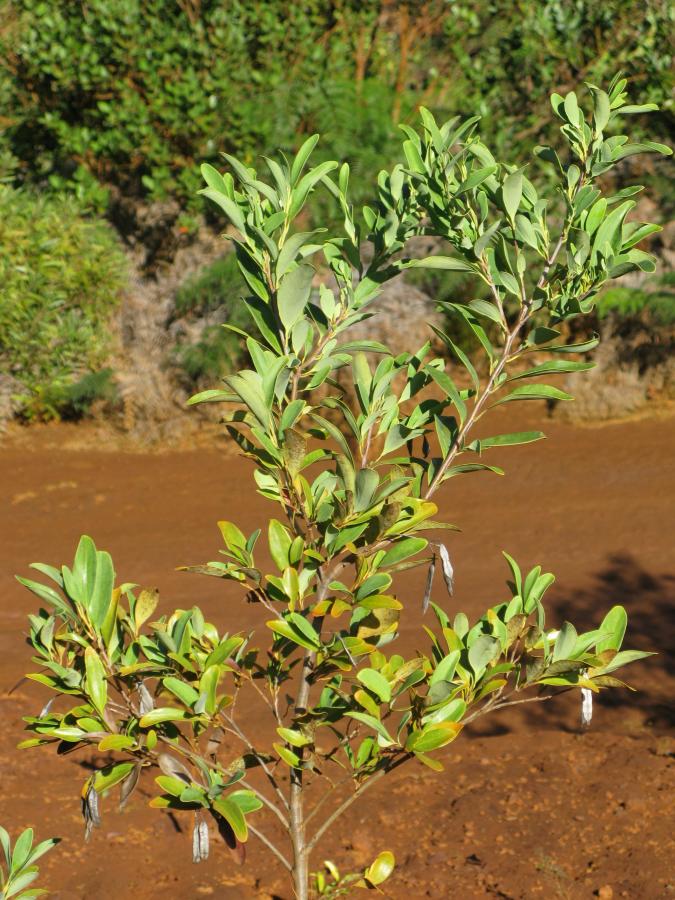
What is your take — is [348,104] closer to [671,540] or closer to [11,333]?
[11,333]

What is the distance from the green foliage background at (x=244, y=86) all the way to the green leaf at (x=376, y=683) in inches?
259

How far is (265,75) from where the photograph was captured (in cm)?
958

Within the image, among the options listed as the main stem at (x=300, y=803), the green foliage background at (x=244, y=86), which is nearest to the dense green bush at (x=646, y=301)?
the green foliage background at (x=244, y=86)

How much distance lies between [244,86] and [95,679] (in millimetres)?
8185

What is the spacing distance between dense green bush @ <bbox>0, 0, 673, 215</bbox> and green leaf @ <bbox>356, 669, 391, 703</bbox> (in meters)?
7.62

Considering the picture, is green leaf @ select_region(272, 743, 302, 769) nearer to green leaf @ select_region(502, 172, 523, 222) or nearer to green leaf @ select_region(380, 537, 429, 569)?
green leaf @ select_region(380, 537, 429, 569)

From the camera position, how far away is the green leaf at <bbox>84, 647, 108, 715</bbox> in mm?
2252

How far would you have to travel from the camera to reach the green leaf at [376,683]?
7.33ft

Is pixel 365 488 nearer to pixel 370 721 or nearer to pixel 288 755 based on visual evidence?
pixel 370 721

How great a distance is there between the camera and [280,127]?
374 inches

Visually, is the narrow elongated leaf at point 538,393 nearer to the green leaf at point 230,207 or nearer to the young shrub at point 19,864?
the green leaf at point 230,207

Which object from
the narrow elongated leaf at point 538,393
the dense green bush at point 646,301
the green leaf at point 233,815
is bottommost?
the dense green bush at point 646,301

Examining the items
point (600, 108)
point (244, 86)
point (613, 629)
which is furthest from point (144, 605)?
point (244, 86)

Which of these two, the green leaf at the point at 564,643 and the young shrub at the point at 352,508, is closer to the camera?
the young shrub at the point at 352,508
